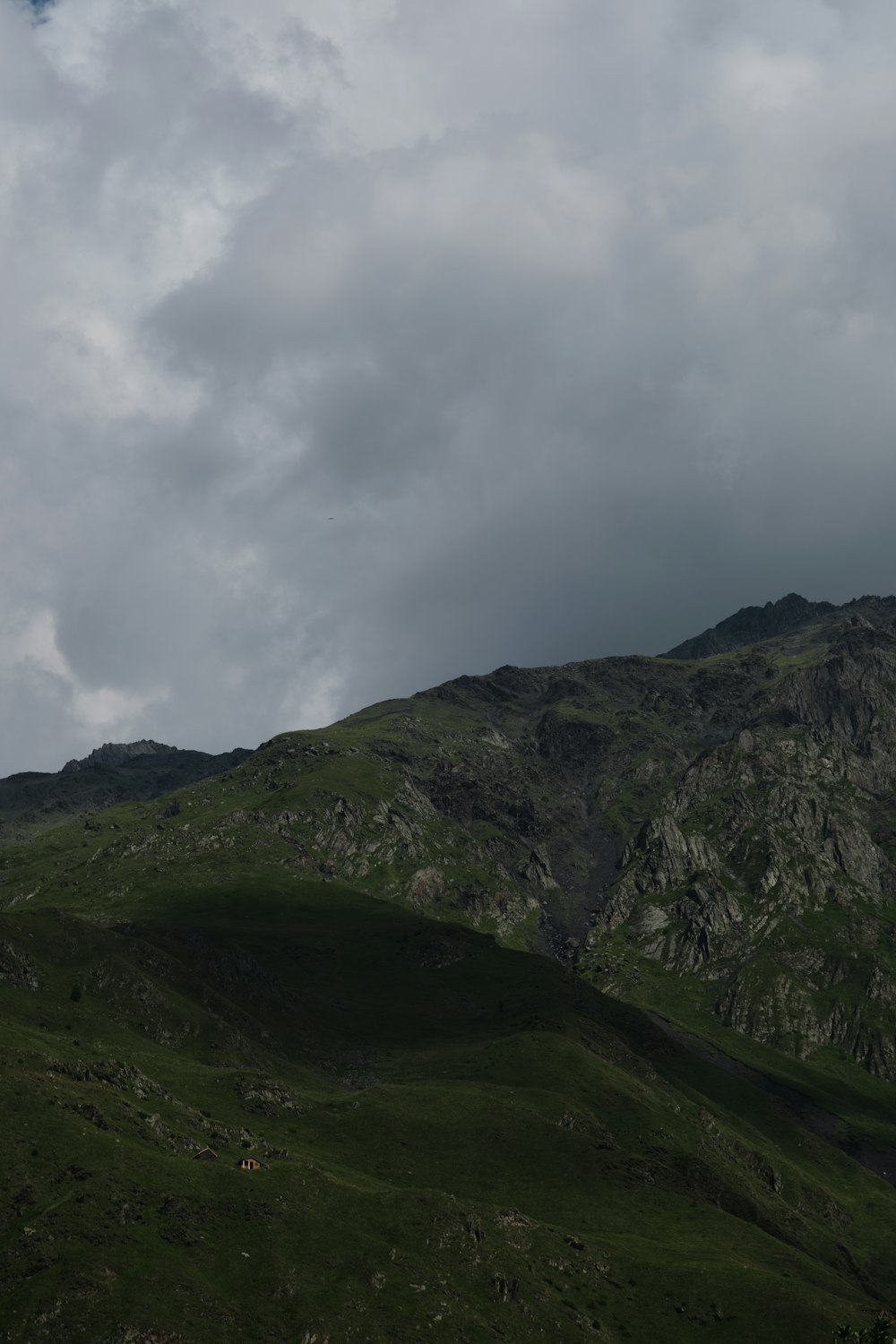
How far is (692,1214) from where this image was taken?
6122 inches

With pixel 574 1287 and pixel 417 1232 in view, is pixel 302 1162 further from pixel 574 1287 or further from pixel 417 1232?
pixel 574 1287

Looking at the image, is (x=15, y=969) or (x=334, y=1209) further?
(x=15, y=969)

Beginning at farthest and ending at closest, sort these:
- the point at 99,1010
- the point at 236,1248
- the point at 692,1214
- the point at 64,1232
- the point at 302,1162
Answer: the point at 99,1010, the point at 692,1214, the point at 302,1162, the point at 236,1248, the point at 64,1232

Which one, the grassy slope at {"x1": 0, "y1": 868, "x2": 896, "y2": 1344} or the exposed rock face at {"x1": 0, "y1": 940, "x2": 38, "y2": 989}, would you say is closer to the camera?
the grassy slope at {"x1": 0, "y1": 868, "x2": 896, "y2": 1344}

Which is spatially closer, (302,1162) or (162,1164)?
(162,1164)

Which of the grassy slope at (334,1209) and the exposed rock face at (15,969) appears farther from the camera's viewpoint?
the exposed rock face at (15,969)

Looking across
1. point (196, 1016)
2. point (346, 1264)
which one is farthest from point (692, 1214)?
point (196, 1016)

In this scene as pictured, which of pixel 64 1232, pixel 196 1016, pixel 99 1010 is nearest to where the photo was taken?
pixel 64 1232

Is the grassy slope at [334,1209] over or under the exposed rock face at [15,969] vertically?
under

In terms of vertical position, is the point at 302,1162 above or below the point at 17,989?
below

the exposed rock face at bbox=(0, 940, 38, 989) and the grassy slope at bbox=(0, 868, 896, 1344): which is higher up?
the exposed rock face at bbox=(0, 940, 38, 989)

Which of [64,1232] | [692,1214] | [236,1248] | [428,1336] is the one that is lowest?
[692,1214]

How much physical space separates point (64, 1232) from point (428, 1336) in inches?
1440

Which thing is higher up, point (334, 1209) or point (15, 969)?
point (15, 969)
